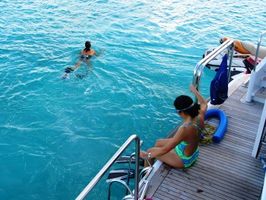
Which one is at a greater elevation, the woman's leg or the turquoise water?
the woman's leg

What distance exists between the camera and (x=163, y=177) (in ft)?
17.0

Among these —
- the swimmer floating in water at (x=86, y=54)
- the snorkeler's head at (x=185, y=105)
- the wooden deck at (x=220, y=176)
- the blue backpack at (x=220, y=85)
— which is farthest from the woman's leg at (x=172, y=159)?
the swimmer floating in water at (x=86, y=54)

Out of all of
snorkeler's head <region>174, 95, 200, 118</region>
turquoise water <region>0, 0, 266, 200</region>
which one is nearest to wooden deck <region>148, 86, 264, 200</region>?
snorkeler's head <region>174, 95, 200, 118</region>

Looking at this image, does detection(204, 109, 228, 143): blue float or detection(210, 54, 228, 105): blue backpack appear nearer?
detection(204, 109, 228, 143): blue float

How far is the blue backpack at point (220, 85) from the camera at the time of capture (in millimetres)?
6643

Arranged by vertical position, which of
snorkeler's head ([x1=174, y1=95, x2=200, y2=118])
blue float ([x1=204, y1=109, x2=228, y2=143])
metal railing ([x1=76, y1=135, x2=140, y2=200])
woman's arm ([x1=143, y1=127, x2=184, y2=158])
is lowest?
blue float ([x1=204, y1=109, x2=228, y2=143])

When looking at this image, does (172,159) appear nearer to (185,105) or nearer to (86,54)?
(185,105)

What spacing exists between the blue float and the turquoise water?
1886 mm

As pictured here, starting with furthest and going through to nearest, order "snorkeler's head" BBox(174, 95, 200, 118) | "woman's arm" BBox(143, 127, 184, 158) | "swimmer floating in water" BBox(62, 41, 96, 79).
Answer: "swimmer floating in water" BBox(62, 41, 96, 79) → "woman's arm" BBox(143, 127, 184, 158) → "snorkeler's head" BBox(174, 95, 200, 118)

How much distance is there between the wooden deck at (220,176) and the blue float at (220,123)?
0.37 feet

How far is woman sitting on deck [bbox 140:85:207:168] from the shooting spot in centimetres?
479

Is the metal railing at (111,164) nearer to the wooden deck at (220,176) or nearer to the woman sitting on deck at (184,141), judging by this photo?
the wooden deck at (220,176)

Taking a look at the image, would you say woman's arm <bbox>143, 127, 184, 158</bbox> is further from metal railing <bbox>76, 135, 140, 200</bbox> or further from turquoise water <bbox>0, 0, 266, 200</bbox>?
turquoise water <bbox>0, 0, 266, 200</bbox>

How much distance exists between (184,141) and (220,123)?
5.76 ft
